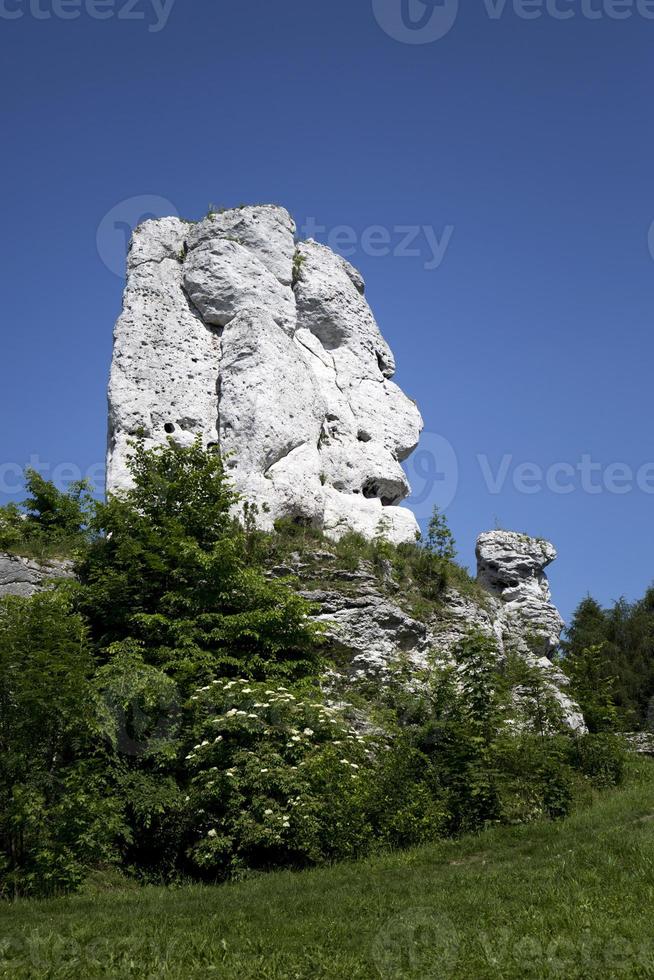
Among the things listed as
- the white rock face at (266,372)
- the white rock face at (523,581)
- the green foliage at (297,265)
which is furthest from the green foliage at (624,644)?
the green foliage at (297,265)

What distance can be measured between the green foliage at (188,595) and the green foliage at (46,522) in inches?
64.1

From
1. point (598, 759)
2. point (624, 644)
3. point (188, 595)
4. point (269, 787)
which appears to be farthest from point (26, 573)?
point (624, 644)

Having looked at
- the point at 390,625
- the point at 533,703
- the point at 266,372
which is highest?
the point at 266,372

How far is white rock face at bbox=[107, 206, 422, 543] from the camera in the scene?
21.0 meters

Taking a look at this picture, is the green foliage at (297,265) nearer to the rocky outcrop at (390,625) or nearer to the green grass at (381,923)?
the rocky outcrop at (390,625)

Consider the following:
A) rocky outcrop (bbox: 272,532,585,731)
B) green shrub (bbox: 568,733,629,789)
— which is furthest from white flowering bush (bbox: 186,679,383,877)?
green shrub (bbox: 568,733,629,789)

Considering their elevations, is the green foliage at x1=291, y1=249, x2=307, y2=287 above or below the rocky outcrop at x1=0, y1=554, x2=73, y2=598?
above

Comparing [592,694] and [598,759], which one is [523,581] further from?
[598,759]

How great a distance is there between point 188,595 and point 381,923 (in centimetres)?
791

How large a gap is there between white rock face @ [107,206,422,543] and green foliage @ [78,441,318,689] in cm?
302

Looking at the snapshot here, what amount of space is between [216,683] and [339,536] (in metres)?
7.91

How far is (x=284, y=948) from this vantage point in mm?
7500

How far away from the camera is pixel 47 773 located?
11266mm

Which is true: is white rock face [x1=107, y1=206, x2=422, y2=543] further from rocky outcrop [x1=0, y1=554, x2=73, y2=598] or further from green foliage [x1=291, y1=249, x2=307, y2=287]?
rocky outcrop [x1=0, y1=554, x2=73, y2=598]
